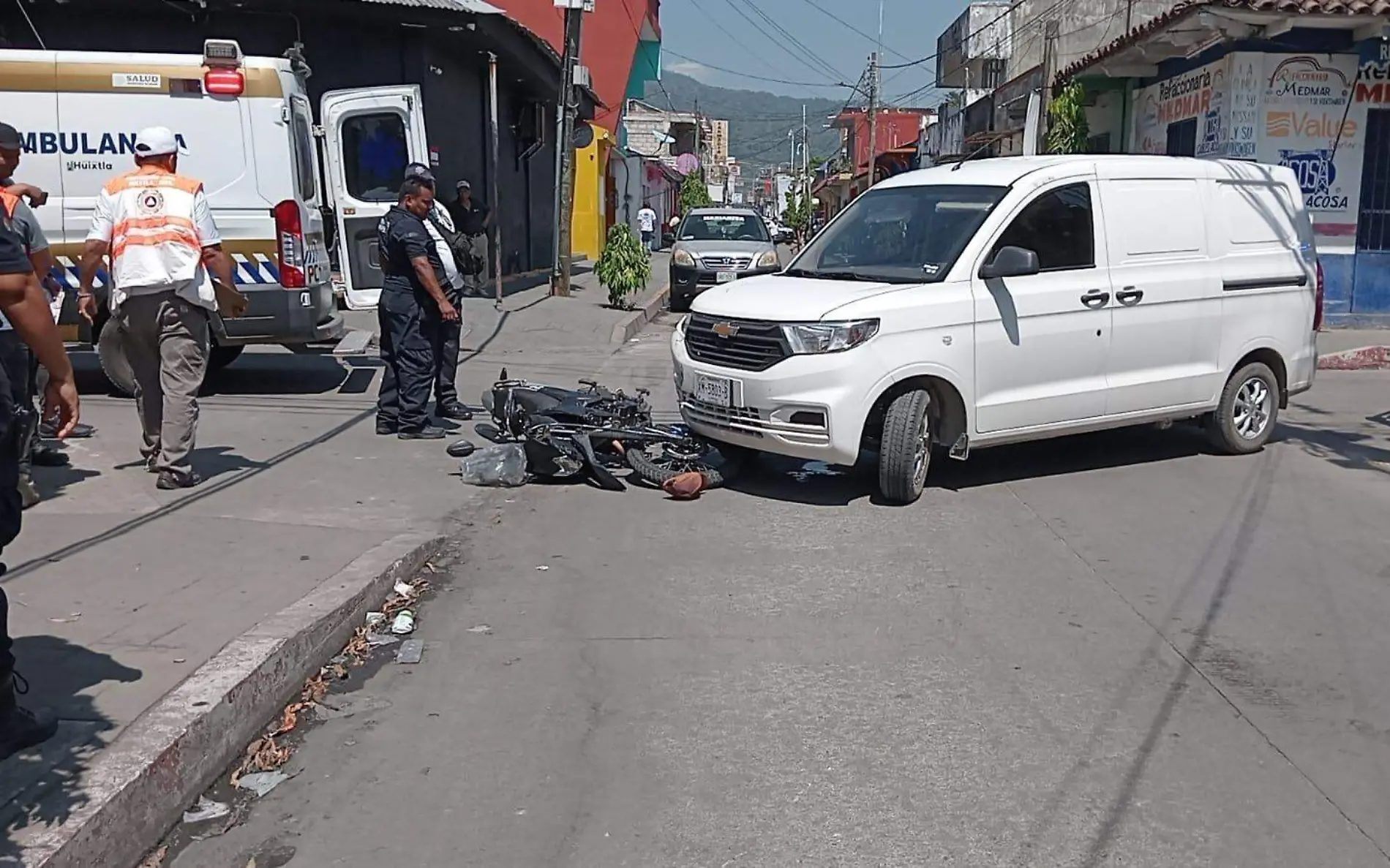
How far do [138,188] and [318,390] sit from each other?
444 cm

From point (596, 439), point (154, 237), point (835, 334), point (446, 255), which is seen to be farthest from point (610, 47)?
point (835, 334)

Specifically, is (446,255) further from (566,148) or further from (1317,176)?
(1317,176)

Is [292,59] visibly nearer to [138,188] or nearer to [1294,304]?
[138,188]

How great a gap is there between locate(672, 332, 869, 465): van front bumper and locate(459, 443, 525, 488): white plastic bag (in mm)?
1412

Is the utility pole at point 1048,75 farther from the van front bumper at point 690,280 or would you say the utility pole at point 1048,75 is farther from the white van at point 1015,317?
the white van at point 1015,317

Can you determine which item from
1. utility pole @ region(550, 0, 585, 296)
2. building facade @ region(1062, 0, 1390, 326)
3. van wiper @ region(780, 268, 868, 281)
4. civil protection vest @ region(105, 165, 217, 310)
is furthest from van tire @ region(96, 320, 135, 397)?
building facade @ region(1062, 0, 1390, 326)

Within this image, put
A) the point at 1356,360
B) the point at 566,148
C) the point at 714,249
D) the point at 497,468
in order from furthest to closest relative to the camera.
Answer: the point at 714,249, the point at 566,148, the point at 1356,360, the point at 497,468

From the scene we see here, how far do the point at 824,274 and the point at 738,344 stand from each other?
1.05 meters

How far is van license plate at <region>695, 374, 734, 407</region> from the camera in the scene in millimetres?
7625

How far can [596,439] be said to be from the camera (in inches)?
322

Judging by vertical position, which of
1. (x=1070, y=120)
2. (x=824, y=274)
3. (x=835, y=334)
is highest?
(x=1070, y=120)

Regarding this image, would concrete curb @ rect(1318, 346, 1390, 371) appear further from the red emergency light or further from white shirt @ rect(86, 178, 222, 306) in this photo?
white shirt @ rect(86, 178, 222, 306)

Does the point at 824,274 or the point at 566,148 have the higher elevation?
the point at 566,148

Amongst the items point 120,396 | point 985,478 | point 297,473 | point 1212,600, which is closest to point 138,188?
point 297,473
